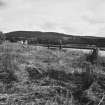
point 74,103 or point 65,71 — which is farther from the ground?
point 65,71

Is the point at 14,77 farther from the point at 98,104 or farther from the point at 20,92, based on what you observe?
the point at 98,104

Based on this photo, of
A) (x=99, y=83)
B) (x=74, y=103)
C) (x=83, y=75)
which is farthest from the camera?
(x=83, y=75)

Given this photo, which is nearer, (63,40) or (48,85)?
(48,85)

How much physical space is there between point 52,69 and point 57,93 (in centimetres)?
193

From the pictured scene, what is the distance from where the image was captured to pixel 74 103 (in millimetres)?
4082

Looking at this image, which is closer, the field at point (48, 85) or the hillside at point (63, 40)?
the field at point (48, 85)

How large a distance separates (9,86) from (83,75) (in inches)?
97.8

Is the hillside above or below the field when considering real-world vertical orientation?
above

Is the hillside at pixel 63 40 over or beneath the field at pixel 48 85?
over

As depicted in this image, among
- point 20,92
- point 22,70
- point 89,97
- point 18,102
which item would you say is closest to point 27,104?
point 18,102

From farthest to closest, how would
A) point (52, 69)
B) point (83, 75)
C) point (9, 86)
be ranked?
point (52, 69) → point (83, 75) → point (9, 86)

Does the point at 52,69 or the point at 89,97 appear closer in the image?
the point at 89,97

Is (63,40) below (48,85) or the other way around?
the other way around

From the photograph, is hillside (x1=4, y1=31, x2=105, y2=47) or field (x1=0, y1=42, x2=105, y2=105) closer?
field (x1=0, y1=42, x2=105, y2=105)
